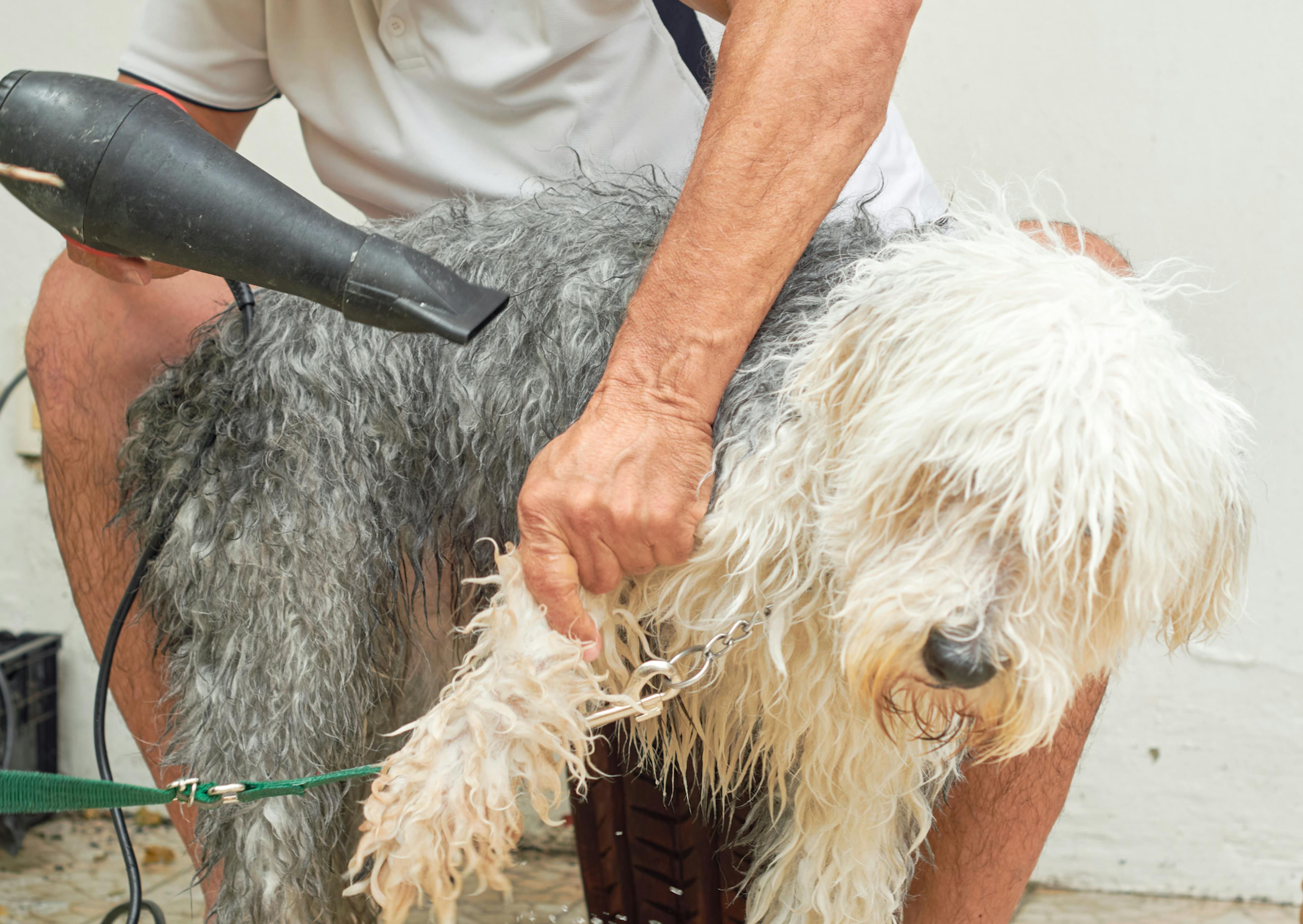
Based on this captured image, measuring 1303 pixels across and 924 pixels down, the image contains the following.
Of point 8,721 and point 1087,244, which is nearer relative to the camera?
point 1087,244

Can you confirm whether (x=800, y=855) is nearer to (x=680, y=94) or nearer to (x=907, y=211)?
(x=907, y=211)

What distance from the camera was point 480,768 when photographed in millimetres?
763

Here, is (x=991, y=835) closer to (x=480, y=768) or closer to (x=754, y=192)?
(x=480, y=768)

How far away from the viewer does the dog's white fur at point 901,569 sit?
2.12 ft

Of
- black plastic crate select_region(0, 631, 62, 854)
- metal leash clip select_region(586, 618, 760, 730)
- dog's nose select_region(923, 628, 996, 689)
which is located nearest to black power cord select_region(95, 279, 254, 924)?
metal leash clip select_region(586, 618, 760, 730)

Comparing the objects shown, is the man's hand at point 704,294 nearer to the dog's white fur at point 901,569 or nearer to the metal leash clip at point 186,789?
the dog's white fur at point 901,569

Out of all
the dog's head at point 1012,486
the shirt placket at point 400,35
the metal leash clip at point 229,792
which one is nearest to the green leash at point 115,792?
the metal leash clip at point 229,792

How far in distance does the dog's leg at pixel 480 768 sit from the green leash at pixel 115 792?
0.18 feet

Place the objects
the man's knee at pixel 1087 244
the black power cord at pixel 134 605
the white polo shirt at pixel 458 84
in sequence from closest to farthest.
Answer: the man's knee at pixel 1087 244
the black power cord at pixel 134 605
the white polo shirt at pixel 458 84

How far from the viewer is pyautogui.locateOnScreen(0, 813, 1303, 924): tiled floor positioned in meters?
1.71

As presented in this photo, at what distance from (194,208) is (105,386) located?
477mm

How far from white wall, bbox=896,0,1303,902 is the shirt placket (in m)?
0.87

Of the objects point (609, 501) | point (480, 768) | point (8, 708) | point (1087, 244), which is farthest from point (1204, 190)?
point (8, 708)

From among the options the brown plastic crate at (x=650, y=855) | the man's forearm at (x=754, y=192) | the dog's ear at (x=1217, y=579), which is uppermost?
the man's forearm at (x=754, y=192)
